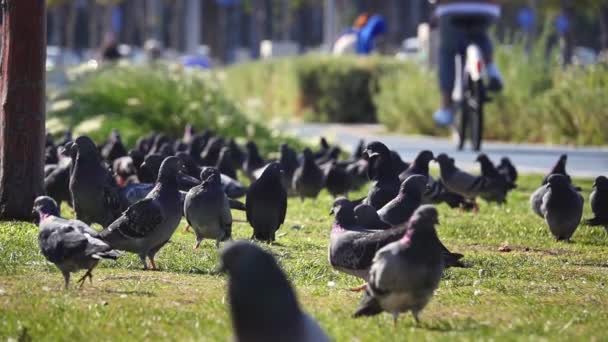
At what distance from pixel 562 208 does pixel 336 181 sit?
4255mm

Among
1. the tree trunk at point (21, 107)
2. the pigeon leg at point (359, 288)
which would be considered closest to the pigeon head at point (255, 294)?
the pigeon leg at point (359, 288)

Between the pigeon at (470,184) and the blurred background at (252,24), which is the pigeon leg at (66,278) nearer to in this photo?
the pigeon at (470,184)

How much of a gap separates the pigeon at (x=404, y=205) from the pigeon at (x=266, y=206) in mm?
1145

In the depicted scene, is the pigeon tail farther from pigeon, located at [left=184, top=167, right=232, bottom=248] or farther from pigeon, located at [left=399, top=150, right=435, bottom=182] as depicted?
pigeon, located at [left=399, top=150, right=435, bottom=182]

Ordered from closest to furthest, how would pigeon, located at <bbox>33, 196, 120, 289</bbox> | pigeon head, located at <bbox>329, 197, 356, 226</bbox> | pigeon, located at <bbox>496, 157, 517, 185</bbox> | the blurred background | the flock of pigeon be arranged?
the flock of pigeon < pigeon, located at <bbox>33, 196, 120, 289</bbox> < pigeon head, located at <bbox>329, 197, 356, 226</bbox> < pigeon, located at <bbox>496, 157, 517, 185</bbox> < the blurred background

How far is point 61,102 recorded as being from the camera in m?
21.9

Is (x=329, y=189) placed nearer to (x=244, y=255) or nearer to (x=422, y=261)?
(x=422, y=261)

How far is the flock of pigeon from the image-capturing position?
541cm

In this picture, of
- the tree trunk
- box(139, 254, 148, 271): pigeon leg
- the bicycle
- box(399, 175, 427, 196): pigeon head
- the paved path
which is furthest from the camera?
the bicycle

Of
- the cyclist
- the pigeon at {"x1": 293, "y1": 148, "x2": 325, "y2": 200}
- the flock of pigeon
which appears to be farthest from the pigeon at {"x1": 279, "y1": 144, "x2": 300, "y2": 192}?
the cyclist

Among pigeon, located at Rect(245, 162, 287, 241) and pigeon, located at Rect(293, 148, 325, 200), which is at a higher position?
pigeon, located at Rect(245, 162, 287, 241)

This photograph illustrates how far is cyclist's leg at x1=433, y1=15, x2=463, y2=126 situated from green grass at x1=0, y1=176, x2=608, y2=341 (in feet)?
24.4

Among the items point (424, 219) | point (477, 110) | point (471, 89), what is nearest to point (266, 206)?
point (424, 219)

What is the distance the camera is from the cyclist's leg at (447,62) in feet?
61.0
